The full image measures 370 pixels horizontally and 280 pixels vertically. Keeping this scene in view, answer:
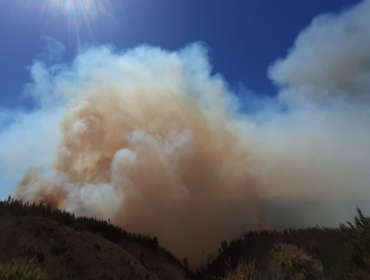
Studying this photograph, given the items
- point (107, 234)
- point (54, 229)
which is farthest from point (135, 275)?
point (107, 234)

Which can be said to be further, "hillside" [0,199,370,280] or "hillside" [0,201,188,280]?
"hillside" [0,201,188,280]

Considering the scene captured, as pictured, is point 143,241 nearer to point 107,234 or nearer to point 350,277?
point 107,234

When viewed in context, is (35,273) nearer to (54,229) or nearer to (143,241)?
(54,229)

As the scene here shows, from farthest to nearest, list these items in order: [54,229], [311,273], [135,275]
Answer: [311,273], [54,229], [135,275]

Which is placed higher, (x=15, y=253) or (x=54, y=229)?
(x=54, y=229)

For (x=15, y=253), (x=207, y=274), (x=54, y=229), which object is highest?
(x=54, y=229)

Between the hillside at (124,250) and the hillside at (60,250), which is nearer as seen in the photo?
the hillside at (124,250)

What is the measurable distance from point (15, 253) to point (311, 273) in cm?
5410

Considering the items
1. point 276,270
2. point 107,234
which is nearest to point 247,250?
point 276,270

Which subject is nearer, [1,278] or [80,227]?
[1,278]

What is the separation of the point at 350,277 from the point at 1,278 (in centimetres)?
1676

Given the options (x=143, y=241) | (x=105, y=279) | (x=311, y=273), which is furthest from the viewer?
(x=143, y=241)

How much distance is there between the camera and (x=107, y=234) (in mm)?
75625

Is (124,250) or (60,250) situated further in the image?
(124,250)
